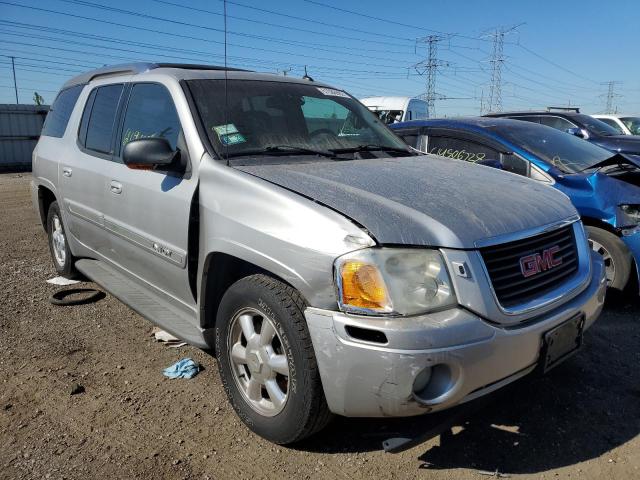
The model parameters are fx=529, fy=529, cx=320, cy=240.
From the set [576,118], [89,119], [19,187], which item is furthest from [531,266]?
[19,187]

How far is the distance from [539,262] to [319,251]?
3.48 ft

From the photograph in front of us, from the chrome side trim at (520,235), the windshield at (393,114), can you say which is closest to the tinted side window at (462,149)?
the chrome side trim at (520,235)

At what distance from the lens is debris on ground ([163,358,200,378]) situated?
3295 mm

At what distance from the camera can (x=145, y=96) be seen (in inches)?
140

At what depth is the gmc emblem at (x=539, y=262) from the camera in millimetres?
2361

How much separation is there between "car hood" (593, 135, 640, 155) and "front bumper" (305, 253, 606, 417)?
6.99m

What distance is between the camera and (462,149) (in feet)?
17.9

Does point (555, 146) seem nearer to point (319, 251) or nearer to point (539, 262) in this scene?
point (539, 262)

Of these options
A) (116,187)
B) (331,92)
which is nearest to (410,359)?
(116,187)

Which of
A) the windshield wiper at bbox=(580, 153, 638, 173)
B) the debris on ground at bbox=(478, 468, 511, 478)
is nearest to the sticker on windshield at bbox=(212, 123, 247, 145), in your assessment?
the debris on ground at bbox=(478, 468, 511, 478)

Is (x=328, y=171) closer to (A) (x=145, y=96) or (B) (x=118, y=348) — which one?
(A) (x=145, y=96)

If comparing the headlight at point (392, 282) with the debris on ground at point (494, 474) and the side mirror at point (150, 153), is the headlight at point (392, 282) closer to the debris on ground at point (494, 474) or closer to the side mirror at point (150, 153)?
the debris on ground at point (494, 474)

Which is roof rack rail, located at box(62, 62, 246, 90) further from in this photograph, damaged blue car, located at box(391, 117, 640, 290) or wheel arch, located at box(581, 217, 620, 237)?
wheel arch, located at box(581, 217, 620, 237)

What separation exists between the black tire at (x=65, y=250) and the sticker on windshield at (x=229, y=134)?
8.13 ft
